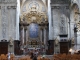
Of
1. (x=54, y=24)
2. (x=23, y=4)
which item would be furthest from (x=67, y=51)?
(x=23, y=4)

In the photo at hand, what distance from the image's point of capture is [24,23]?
4141 centimetres

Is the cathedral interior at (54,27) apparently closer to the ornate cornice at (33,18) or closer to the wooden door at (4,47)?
the wooden door at (4,47)

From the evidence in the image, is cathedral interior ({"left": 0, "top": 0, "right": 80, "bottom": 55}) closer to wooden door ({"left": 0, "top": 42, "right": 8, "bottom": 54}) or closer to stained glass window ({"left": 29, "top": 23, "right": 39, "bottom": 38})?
wooden door ({"left": 0, "top": 42, "right": 8, "bottom": 54})

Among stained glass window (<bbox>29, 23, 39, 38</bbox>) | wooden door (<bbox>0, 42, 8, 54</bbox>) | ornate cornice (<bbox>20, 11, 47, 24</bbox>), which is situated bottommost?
wooden door (<bbox>0, 42, 8, 54</bbox>)

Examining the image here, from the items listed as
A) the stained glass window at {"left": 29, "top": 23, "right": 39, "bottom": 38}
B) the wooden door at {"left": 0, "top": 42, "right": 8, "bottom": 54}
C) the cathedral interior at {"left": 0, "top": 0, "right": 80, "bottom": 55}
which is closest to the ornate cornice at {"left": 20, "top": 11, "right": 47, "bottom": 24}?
the stained glass window at {"left": 29, "top": 23, "right": 39, "bottom": 38}

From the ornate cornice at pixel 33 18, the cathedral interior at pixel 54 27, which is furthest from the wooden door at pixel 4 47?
the ornate cornice at pixel 33 18

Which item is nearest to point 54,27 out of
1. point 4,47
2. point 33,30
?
point 4,47

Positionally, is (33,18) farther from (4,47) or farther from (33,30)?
(4,47)

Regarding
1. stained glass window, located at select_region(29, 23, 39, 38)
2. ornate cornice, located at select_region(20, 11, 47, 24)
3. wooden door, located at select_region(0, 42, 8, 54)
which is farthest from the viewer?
stained glass window, located at select_region(29, 23, 39, 38)

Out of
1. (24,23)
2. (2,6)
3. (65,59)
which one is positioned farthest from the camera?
(24,23)

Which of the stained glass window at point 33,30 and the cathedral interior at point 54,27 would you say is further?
the stained glass window at point 33,30

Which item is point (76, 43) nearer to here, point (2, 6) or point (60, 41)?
point (60, 41)

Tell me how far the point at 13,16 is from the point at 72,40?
9.48 metres

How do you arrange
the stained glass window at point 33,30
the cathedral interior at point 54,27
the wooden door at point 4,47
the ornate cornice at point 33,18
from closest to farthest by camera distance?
the wooden door at point 4,47
the cathedral interior at point 54,27
the ornate cornice at point 33,18
the stained glass window at point 33,30
